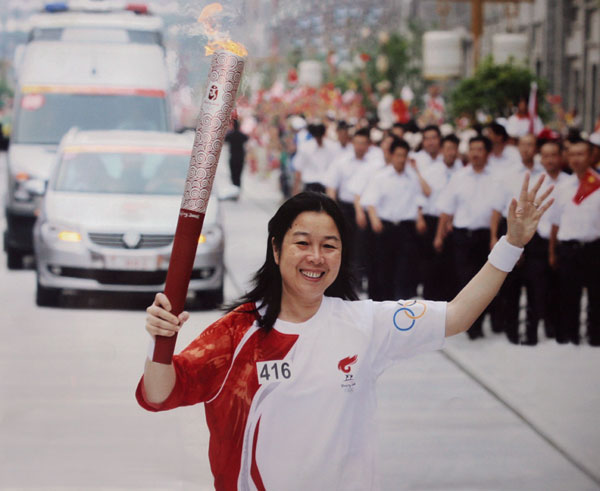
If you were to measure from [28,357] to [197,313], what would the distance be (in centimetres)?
264

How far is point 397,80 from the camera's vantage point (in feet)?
98.1

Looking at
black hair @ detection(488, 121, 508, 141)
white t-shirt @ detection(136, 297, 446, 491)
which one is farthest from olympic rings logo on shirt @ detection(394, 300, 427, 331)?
black hair @ detection(488, 121, 508, 141)

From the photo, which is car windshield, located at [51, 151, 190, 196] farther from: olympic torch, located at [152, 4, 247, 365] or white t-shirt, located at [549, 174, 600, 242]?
olympic torch, located at [152, 4, 247, 365]

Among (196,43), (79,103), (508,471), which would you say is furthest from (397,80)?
(196,43)

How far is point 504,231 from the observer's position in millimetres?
10438

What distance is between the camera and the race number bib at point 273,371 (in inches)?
131

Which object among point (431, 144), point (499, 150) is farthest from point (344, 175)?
point (499, 150)

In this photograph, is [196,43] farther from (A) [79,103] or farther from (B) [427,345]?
(A) [79,103]

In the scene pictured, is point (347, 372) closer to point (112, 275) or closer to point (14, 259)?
point (112, 275)

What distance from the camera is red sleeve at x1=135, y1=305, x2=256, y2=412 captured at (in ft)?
10.6

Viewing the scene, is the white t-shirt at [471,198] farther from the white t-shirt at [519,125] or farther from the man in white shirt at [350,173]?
the white t-shirt at [519,125]

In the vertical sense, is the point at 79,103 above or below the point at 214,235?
above

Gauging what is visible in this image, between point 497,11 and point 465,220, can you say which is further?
point 497,11

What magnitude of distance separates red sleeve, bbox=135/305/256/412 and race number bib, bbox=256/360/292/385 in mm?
86
